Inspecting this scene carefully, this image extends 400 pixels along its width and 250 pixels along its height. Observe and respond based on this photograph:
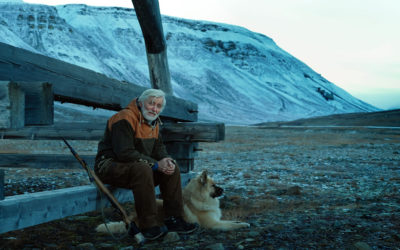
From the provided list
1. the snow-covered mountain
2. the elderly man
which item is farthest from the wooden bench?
the snow-covered mountain

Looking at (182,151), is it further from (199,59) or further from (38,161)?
(199,59)

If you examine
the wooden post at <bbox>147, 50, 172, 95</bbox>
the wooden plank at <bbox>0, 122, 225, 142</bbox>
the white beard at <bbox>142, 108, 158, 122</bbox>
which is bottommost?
the wooden plank at <bbox>0, 122, 225, 142</bbox>

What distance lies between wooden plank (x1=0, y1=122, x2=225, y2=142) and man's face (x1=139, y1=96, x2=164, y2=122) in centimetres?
162

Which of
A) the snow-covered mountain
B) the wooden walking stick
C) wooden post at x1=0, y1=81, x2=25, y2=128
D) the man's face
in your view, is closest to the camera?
wooden post at x1=0, y1=81, x2=25, y2=128

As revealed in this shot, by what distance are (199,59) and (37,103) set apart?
15076 cm

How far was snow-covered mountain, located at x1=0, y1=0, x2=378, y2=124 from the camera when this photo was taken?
12156 centimetres

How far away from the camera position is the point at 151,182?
13.5ft

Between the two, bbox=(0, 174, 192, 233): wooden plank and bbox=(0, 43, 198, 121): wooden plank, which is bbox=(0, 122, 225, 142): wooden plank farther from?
bbox=(0, 174, 192, 233): wooden plank

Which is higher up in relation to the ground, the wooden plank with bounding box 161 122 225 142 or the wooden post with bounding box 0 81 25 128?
the wooden post with bounding box 0 81 25 128

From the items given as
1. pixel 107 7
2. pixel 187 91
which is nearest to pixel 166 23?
pixel 107 7

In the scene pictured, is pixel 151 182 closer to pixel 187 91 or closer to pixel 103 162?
pixel 103 162

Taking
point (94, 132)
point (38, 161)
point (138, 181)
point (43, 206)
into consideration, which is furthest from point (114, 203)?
point (38, 161)

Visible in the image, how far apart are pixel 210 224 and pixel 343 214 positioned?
6.45 ft

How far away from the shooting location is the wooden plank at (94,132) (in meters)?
5.87
